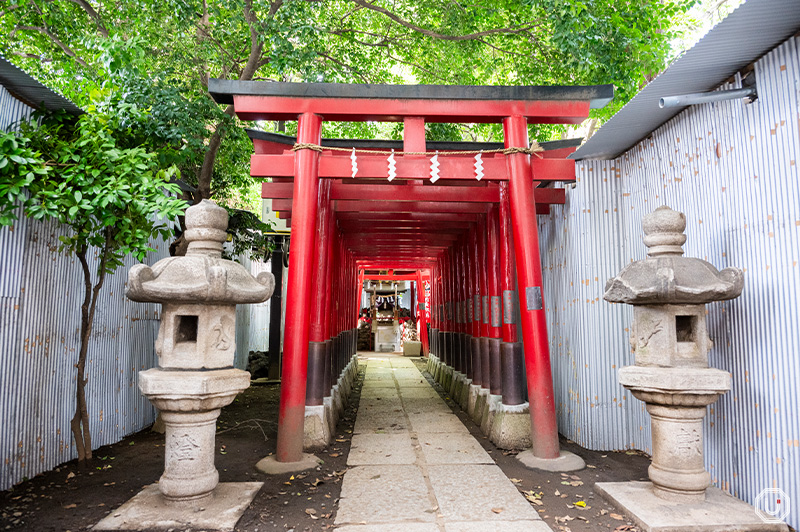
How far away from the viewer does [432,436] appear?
693 cm

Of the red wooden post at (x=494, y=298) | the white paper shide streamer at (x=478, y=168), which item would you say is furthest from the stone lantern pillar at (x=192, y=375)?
the red wooden post at (x=494, y=298)

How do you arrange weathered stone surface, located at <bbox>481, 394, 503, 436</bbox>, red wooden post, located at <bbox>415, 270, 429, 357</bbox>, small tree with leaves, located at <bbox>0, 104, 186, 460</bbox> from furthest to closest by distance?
red wooden post, located at <bbox>415, 270, 429, 357</bbox>
weathered stone surface, located at <bbox>481, 394, 503, 436</bbox>
small tree with leaves, located at <bbox>0, 104, 186, 460</bbox>

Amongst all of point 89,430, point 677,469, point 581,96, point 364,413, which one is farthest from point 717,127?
point 89,430

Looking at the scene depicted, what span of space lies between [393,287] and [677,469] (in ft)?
82.9

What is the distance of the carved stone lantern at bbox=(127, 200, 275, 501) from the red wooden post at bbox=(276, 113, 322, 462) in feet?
3.07

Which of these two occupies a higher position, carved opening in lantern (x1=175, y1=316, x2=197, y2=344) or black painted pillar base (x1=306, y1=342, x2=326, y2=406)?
carved opening in lantern (x1=175, y1=316, x2=197, y2=344)

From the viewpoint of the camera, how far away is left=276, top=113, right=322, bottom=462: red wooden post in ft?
17.5

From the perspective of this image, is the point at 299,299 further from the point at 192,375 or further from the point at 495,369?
the point at 495,369

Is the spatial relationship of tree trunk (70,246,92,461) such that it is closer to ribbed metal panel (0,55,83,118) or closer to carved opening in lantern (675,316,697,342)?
ribbed metal panel (0,55,83,118)

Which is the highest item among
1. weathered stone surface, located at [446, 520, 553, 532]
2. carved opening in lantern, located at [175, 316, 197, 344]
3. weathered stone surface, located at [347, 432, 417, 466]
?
carved opening in lantern, located at [175, 316, 197, 344]

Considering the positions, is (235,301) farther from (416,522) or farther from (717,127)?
(717,127)

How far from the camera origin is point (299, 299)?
5.52m

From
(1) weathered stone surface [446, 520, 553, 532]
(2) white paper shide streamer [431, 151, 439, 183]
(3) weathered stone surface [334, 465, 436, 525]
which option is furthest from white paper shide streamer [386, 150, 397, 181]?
(1) weathered stone surface [446, 520, 553, 532]

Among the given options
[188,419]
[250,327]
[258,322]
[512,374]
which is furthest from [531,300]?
[258,322]
